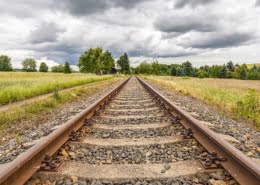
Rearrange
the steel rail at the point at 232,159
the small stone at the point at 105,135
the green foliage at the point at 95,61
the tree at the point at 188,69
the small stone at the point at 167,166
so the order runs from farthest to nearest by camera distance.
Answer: the tree at the point at 188,69 < the green foliage at the point at 95,61 < the small stone at the point at 105,135 < the small stone at the point at 167,166 < the steel rail at the point at 232,159

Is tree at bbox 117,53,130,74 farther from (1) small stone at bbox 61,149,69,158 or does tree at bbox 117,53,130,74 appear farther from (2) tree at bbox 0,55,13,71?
(1) small stone at bbox 61,149,69,158

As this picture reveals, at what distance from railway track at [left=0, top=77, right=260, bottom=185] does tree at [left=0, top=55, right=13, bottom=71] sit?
133575mm

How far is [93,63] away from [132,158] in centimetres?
7098

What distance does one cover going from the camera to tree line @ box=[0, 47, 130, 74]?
2827 inches

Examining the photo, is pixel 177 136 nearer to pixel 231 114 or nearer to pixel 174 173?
pixel 174 173

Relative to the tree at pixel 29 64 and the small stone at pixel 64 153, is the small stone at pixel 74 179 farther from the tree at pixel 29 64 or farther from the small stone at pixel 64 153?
the tree at pixel 29 64

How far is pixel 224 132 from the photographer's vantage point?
423 cm

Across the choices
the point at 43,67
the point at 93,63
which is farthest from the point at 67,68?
the point at 43,67

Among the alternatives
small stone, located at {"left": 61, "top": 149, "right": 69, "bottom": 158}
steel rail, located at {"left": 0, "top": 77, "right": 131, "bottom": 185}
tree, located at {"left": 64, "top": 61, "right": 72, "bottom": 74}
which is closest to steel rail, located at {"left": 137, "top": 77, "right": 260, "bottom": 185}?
small stone, located at {"left": 61, "top": 149, "right": 69, "bottom": 158}

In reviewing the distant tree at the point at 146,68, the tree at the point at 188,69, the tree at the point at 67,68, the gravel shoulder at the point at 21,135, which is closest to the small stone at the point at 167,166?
the gravel shoulder at the point at 21,135

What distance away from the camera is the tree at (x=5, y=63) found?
402 ft

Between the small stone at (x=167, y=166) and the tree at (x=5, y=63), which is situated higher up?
the tree at (x=5, y=63)

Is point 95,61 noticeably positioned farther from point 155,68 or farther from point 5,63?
point 5,63

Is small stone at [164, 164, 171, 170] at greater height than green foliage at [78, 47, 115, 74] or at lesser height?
lesser
